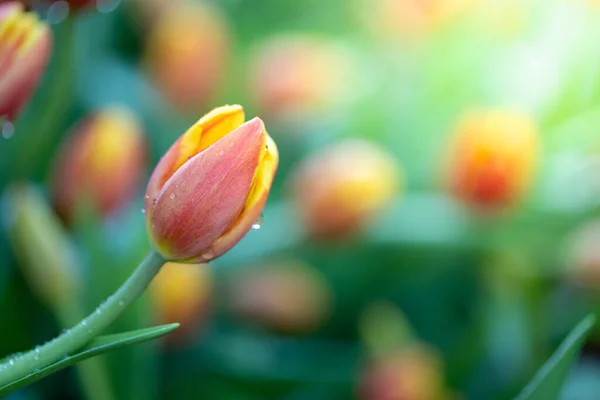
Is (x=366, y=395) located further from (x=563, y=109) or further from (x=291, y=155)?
(x=563, y=109)

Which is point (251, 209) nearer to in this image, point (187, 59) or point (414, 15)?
point (187, 59)

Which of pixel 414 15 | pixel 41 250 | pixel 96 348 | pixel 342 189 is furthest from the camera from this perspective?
pixel 414 15

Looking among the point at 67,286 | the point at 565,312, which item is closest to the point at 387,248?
the point at 565,312

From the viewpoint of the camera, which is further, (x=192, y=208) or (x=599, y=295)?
(x=599, y=295)

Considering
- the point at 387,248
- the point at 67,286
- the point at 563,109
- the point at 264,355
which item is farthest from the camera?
the point at 563,109

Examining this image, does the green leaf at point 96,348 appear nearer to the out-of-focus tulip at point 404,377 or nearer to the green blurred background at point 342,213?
the green blurred background at point 342,213

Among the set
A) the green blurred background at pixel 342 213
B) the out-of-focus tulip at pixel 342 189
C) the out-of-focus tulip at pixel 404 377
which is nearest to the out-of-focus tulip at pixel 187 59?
the green blurred background at pixel 342 213

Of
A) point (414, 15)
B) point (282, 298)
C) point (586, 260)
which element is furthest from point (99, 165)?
point (414, 15)
